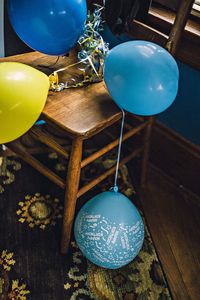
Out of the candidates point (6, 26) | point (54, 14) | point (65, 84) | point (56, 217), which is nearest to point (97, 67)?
point (65, 84)

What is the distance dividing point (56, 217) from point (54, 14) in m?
0.64

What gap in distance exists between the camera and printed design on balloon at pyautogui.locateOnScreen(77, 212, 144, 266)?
0.99 metres

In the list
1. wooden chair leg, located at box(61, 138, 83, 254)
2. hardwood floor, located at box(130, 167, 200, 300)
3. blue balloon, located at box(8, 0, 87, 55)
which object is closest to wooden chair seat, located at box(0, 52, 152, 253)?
wooden chair leg, located at box(61, 138, 83, 254)

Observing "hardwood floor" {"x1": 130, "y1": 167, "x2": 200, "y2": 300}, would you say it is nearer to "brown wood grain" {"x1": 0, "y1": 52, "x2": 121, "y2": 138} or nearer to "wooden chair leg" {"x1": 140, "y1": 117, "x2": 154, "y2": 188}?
"wooden chair leg" {"x1": 140, "y1": 117, "x2": 154, "y2": 188}

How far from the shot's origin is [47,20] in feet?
3.02

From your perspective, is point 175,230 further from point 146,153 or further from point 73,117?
point 73,117

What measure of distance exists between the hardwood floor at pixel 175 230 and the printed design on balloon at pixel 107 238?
0.21m

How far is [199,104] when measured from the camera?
1.28m

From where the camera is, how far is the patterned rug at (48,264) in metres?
1.07

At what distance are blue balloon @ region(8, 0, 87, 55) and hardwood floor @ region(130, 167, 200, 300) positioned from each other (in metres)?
0.66

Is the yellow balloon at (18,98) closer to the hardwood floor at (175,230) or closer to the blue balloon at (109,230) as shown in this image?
the blue balloon at (109,230)

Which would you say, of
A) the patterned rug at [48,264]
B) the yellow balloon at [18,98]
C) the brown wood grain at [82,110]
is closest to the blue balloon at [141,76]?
the brown wood grain at [82,110]

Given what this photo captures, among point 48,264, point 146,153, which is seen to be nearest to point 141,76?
point 146,153

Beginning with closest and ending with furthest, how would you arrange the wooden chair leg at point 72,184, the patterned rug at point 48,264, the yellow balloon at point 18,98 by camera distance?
the yellow balloon at point 18,98
the wooden chair leg at point 72,184
the patterned rug at point 48,264
